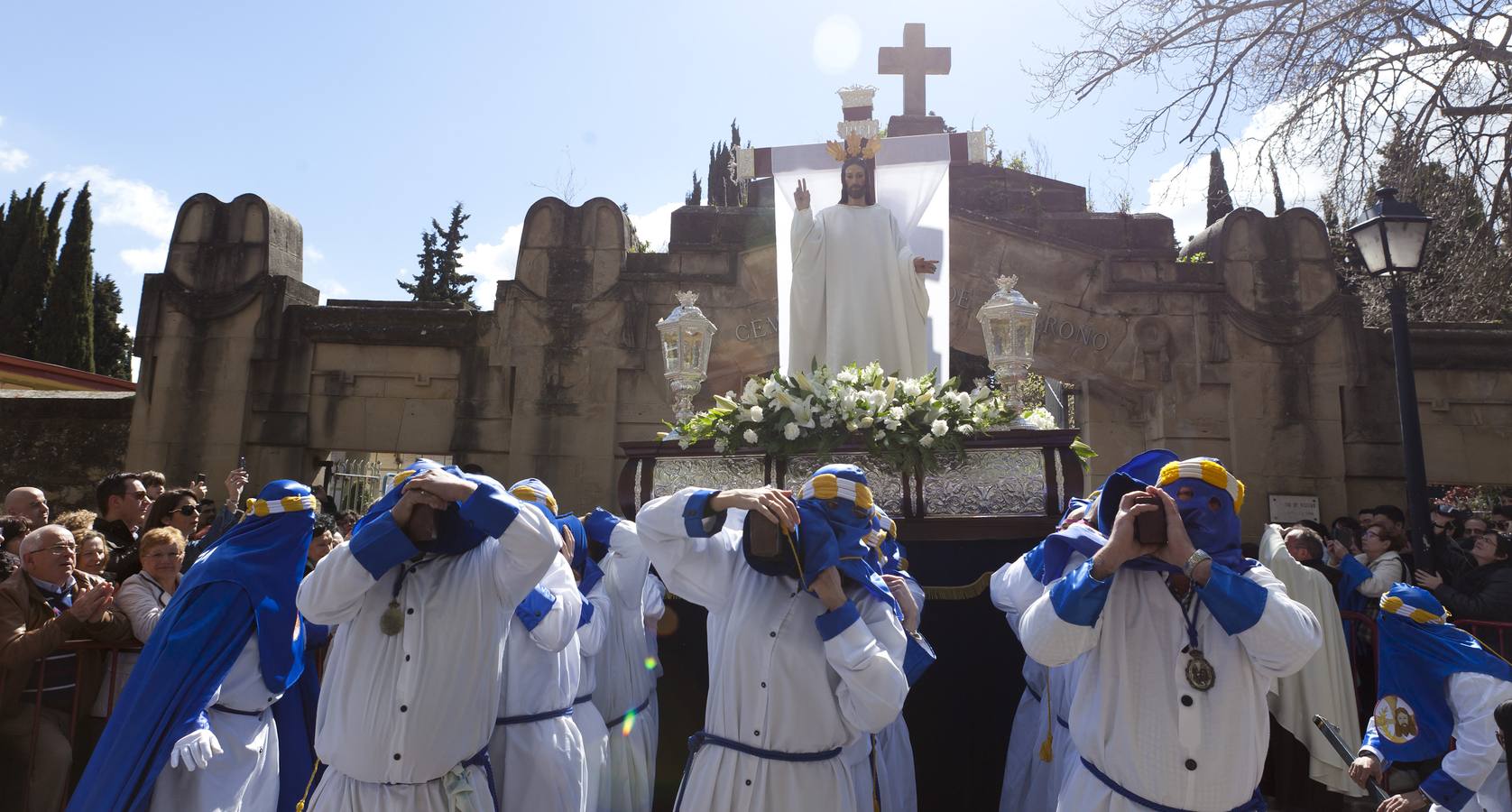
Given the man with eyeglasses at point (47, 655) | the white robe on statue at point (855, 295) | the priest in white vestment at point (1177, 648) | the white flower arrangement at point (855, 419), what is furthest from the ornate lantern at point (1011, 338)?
the man with eyeglasses at point (47, 655)

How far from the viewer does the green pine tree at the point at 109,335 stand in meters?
29.3

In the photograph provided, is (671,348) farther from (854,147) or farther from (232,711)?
(232,711)

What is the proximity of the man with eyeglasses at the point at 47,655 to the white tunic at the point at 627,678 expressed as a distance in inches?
92.0

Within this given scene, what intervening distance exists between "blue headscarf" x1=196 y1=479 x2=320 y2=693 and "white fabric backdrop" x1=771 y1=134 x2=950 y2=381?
19.9 ft

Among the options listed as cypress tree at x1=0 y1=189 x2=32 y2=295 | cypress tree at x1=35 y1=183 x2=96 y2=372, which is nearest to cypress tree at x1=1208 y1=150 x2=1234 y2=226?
cypress tree at x1=35 y1=183 x2=96 y2=372

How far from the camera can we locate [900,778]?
175 inches

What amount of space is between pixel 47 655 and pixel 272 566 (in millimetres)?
1467

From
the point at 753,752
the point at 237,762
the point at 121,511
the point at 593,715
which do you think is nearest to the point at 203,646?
the point at 237,762

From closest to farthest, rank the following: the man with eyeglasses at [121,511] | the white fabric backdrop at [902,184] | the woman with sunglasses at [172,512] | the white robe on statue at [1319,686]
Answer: the woman with sunglasses at [172,512], the man with eyeglasses at [121,511], the white robe on statue at [1319,686], the white fabric backdrop at [902,184]

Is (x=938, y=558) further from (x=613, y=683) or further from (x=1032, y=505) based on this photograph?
(x=613, y=683)

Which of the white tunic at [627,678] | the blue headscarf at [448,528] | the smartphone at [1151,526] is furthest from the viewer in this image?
the white tunic at [627,678]

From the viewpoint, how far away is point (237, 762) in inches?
157

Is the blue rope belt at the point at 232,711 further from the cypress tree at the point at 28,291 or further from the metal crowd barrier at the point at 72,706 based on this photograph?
the cypress tree at the point at 28,291

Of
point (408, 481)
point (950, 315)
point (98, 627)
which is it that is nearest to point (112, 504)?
point (98, 627)
